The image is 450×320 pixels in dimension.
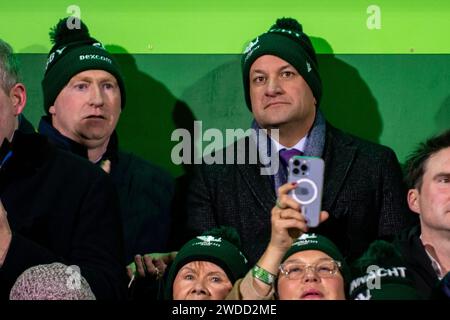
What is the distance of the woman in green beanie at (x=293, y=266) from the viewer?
278 cm

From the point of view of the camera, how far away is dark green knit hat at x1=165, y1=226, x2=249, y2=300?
3217 mm

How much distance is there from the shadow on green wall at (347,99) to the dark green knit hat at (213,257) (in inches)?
35.9

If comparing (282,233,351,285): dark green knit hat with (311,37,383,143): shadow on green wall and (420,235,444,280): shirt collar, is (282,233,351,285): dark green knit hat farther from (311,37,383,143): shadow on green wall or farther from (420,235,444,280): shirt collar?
(311,37,383,143): shadow on green wall

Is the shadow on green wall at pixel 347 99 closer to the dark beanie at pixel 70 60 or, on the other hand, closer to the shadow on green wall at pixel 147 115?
the shadow on green wall at pixel 147 115

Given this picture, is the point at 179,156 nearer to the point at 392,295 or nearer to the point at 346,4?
the point at 346,4

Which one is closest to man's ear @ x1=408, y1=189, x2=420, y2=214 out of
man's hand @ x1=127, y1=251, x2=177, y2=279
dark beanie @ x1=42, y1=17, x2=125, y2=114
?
man's hand @ x1=127, y1=251, x2=177, y2=279

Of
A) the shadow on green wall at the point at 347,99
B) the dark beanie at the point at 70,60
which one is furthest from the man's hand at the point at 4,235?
the shadow on green wall at the point at 347,99

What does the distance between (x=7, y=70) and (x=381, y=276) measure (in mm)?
1222

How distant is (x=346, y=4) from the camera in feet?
12.9

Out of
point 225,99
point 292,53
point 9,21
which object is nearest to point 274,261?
point 292,53

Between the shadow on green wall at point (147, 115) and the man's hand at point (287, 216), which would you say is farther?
the shadow on green wall at point (147, 115)

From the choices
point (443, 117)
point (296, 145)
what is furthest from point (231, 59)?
point (443, 117)

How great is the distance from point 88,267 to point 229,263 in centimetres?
49

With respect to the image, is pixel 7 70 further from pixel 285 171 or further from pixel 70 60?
pixel 285 171
